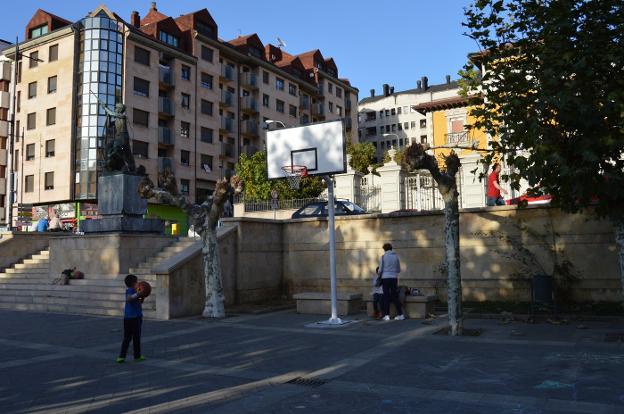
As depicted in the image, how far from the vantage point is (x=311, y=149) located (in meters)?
12.4

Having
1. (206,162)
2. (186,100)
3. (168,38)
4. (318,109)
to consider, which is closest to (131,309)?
(186,100)

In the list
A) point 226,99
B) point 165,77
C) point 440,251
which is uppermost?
point 165,77

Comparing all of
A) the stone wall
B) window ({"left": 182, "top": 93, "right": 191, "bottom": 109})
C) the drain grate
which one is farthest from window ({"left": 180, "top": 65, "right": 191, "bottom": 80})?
the drain grate

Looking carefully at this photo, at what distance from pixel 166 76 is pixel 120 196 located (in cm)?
3235

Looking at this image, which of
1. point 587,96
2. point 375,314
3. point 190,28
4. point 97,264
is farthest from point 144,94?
point 587,96

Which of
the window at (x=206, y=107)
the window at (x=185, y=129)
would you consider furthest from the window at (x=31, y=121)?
the window at (x=206, y=107)

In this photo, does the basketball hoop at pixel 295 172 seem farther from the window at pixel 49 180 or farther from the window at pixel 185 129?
the window at pixel 185 129

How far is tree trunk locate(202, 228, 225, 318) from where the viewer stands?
42.2 ft

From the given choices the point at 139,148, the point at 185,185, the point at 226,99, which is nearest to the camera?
the point at 139,148

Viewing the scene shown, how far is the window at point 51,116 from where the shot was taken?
43781 mm

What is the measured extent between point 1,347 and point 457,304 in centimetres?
825

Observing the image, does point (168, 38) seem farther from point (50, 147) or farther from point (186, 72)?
point (50, 147)

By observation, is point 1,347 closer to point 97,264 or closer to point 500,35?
point 97,264

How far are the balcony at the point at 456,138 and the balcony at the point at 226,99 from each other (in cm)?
2142
